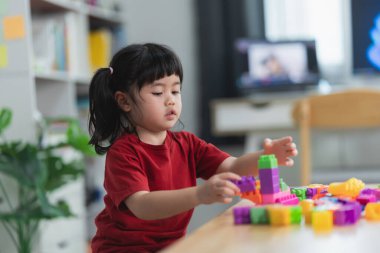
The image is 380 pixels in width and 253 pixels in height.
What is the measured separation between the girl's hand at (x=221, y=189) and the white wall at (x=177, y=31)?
2.80m

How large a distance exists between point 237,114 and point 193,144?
181cm

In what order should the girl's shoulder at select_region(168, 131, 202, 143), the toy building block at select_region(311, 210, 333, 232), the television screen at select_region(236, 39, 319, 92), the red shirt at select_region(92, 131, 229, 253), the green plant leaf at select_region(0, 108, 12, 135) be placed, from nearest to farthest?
1. the toy building block at select_region(311, 210, 333, 232)
2. the red shirt at select_region(92, 131, 229, 253)
3. the girl's shoulder at select_region(168, 131, 202, 143)
4. the green plant leaf at select_region(0, 108, 12, 135)
5. the television screen at select_region(236, 39, 319, 92)

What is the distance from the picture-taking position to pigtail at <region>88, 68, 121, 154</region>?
1.28m

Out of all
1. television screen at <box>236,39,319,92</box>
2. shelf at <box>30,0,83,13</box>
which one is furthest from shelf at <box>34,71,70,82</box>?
television screen at <box>236,39,319,92</box>

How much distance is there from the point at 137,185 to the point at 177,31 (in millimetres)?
2743

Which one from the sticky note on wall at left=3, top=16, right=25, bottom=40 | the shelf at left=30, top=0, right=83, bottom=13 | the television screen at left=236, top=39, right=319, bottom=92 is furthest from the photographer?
the television screen at left=236, top=39, right=319, bottom=92

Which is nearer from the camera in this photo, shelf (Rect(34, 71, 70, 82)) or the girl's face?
the girl's face

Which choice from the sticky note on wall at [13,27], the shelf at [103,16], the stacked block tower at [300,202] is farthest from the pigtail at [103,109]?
the shelf at [103,16]

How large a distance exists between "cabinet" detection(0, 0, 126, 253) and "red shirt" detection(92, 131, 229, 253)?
4.29 ft

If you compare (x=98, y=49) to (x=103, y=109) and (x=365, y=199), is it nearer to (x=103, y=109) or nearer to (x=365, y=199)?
(x=103, y=109)

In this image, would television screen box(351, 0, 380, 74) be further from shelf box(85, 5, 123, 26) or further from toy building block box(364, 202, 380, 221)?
toy building block box(364, 202, 380, 221)

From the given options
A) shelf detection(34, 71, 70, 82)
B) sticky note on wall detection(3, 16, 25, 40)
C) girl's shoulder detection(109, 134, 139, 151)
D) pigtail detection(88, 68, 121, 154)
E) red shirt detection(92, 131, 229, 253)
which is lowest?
red shirt detection(92, 131, 229, 253)

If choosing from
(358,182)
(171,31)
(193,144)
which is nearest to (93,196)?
(171,31)

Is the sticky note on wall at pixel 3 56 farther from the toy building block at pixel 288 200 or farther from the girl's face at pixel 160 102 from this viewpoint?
the toy building block at pixel 288 200
